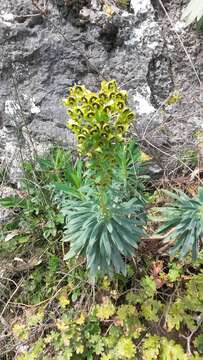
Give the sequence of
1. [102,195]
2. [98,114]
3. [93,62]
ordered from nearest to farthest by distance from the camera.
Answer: [98,114] < [102,195] < [93,62]

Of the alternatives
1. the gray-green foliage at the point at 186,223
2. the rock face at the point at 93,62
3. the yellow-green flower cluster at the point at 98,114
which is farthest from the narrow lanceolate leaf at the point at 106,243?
the rock face at the point at 93,62

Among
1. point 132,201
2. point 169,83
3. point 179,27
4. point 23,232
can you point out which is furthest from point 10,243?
point 179,27

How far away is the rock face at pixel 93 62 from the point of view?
242 cm

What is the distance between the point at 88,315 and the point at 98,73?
135 centimetres

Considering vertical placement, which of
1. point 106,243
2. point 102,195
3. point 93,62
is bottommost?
point 106,243

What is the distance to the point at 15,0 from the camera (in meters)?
2.49

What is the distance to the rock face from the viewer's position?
2424mm

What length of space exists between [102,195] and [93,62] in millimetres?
1113

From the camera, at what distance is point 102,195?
5.41 ft

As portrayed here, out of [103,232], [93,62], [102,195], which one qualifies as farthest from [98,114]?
[93,62]

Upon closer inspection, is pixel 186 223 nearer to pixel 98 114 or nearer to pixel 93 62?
pixel 98 114

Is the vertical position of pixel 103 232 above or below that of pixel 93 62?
below

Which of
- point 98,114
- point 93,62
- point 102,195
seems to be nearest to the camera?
point 98,114

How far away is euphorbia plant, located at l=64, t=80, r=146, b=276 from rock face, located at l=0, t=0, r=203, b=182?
0.66 metres
